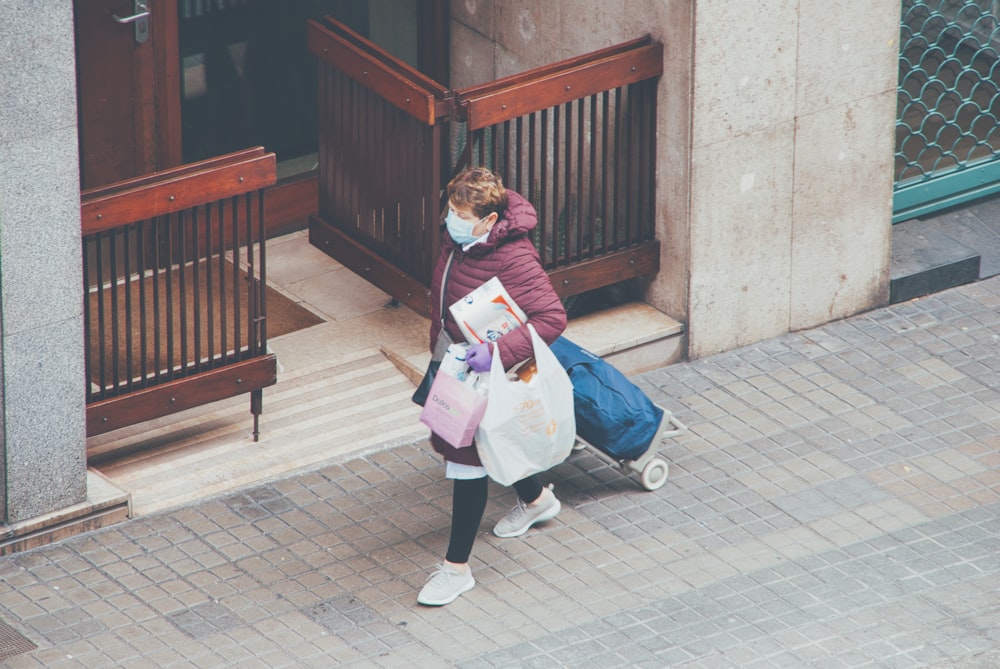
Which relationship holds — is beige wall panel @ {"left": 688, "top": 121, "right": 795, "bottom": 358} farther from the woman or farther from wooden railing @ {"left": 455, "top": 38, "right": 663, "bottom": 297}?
the woman

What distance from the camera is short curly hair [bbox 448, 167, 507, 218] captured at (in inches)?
306

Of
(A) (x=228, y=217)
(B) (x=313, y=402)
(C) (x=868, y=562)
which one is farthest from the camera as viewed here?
(A) (x=228, y=217)

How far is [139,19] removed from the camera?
10.4 metres

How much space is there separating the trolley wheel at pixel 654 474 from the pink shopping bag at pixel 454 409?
52.0 inches

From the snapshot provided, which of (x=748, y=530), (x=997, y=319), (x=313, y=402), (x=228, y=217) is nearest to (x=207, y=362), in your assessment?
(x=313, y=402)

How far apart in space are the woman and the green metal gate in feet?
12.5

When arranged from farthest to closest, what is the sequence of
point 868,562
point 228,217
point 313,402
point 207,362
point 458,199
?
point 228,217 < point 313,402 < point 207,362 < point 868,562 < point 458,199

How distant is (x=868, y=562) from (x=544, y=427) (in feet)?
5.09

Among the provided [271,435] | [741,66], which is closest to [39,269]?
[271,435]

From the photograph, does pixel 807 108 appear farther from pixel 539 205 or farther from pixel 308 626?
pixel 308 626

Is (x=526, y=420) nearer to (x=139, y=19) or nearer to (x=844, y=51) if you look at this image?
(x=844, y=51)

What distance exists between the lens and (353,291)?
10.8m

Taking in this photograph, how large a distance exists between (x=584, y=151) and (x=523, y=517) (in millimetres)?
2505

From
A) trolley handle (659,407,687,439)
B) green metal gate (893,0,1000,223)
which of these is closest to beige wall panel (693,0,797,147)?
green metal gate (893,0,1000,223)
